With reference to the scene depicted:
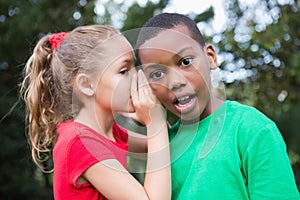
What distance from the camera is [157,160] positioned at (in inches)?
73.2

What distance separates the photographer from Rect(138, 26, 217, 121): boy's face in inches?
70.8

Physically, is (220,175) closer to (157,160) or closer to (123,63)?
(157,160)

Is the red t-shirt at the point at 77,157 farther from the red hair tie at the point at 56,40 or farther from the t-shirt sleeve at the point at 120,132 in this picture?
the red hair tie at the point at 56,40

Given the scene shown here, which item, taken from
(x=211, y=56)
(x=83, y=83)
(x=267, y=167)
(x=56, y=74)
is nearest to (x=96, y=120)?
(x=83, y=83)

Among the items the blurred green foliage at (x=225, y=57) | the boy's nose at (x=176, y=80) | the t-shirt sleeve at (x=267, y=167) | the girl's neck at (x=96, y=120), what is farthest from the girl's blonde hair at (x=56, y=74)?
the blurred green foliage at (x=225, y=57)

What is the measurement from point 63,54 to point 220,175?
83 cm

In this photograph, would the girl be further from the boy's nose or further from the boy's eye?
the boy's nose

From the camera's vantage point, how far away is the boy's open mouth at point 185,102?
5.99ft

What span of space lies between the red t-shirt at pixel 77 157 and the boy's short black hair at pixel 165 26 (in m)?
0.39

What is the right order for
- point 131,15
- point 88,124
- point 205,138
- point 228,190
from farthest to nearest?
1. point 131,15
2. point 88,124
3. point 205,138
4. point 228,190

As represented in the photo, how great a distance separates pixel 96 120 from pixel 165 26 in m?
0.47

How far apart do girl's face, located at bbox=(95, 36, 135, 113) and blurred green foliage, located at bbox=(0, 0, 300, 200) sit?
18.0 ft

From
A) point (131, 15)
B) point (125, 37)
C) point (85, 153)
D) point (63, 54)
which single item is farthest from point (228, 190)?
point (131, 15)

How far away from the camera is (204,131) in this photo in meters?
1.88
